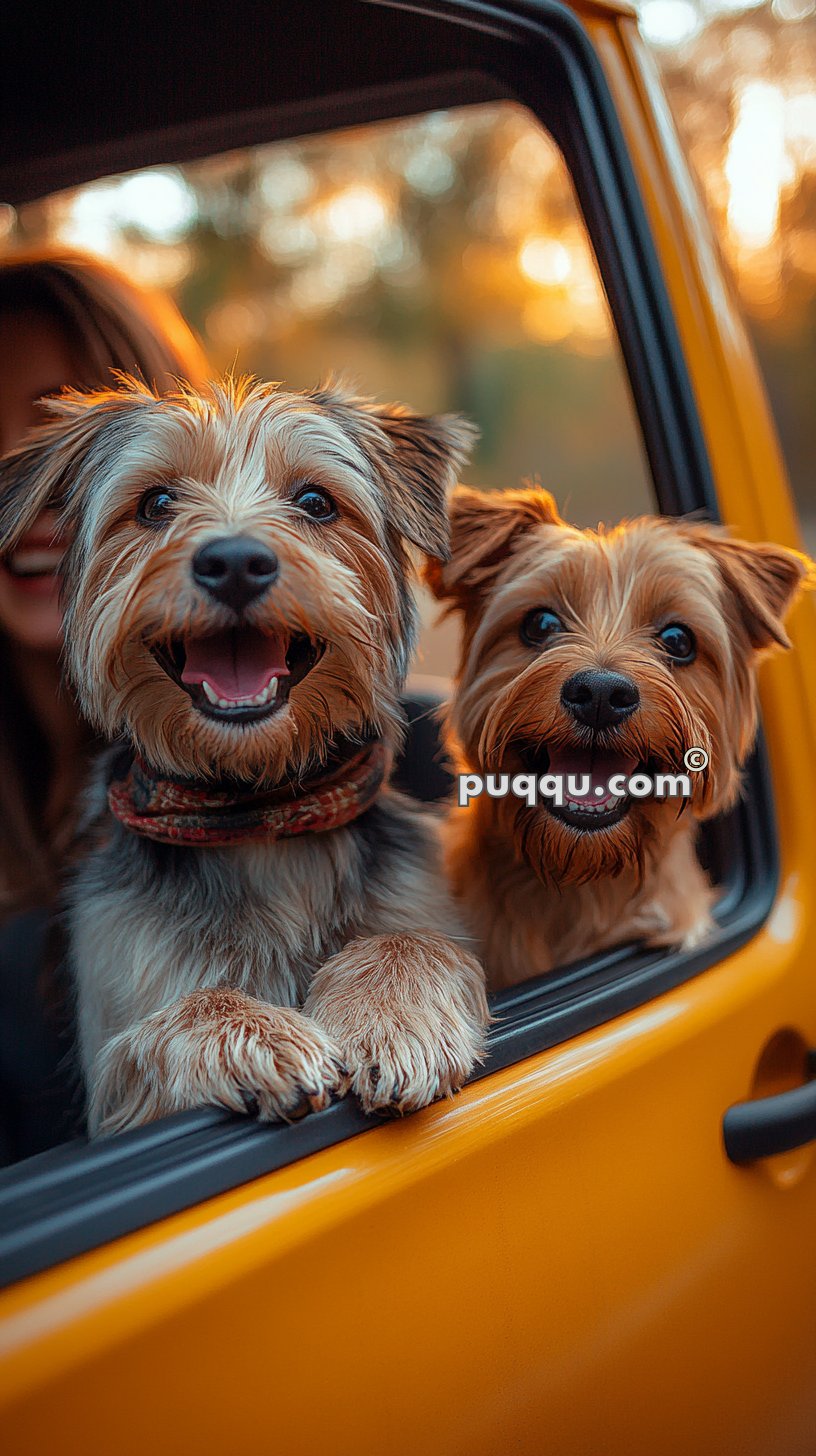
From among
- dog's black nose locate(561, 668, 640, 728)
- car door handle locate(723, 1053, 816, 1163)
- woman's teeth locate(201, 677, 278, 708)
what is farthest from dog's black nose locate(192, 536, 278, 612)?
car door handle locate(723, 1053, 816, 1163)

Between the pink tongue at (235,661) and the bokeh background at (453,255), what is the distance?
43 centimetres

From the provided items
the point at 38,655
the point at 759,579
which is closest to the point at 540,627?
the point at 759,579

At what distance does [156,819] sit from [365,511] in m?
0.57

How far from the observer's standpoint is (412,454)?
186cm

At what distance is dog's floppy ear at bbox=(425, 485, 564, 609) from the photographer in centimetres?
202

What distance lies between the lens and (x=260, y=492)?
5.23 ft

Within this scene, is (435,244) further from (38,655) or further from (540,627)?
(38,655)

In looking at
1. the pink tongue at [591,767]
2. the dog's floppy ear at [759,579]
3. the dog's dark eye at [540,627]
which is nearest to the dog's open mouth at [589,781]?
the pink tongue at [591,767]

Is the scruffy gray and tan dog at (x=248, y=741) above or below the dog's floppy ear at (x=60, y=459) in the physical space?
below

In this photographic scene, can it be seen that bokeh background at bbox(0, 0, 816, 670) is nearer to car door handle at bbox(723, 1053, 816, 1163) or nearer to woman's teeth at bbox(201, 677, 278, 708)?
woman's teeth at bbox(201, 677, 278, 708)

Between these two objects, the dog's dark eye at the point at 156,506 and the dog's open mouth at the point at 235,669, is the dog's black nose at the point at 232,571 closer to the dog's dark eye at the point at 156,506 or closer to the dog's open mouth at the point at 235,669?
the dog's open mouth at the point at 235,669

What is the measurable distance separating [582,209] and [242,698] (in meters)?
1.11

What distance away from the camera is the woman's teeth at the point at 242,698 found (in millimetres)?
1489

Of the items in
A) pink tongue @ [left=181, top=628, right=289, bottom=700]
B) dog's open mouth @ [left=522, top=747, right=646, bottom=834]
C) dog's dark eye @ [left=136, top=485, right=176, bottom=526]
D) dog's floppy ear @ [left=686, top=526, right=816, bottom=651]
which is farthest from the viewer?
dog's floppy ear @ [left=686, top=526, right=816, bottom=651]
